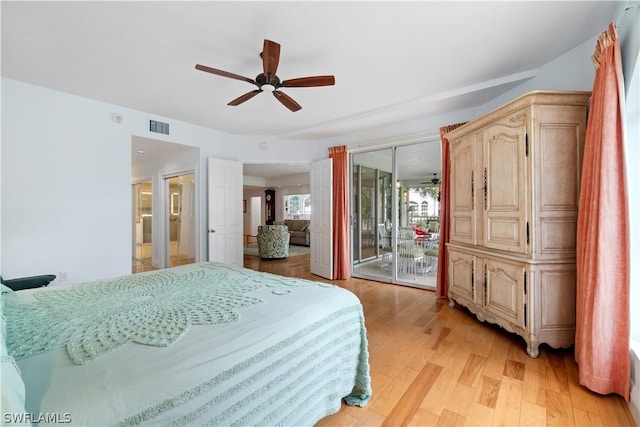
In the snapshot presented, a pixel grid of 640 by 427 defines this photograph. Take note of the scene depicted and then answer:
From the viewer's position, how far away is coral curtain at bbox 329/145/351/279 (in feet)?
15.2

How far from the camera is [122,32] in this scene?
2078 mm

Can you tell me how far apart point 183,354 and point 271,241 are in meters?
5.63

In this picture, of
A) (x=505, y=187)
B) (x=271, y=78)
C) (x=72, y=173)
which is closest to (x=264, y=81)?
(x=271, y=78)

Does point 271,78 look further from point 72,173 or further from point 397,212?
point 397,212

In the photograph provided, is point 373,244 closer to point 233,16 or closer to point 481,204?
→ point 481,204

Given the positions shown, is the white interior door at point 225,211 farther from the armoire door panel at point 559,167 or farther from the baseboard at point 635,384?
the baseboard at point 635,384

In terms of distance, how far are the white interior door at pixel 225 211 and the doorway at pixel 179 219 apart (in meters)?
1.01

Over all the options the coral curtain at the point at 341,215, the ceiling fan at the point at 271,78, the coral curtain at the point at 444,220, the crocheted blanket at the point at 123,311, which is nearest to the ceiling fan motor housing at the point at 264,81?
the ceiling fan at the point at 271,78

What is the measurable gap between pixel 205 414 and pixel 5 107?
12.5 feet

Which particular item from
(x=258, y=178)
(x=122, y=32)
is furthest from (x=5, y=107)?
(x=258, y=178)

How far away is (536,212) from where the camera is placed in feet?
7.06

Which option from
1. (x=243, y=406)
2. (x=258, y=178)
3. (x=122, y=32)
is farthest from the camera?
(x=258, y=178)

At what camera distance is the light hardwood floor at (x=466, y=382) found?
1.54 m

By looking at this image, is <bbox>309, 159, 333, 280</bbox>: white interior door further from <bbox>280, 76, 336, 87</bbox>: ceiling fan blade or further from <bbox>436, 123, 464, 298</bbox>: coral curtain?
<bbox>280, 76, 336, 87</bbox>: ceiling fan blade
